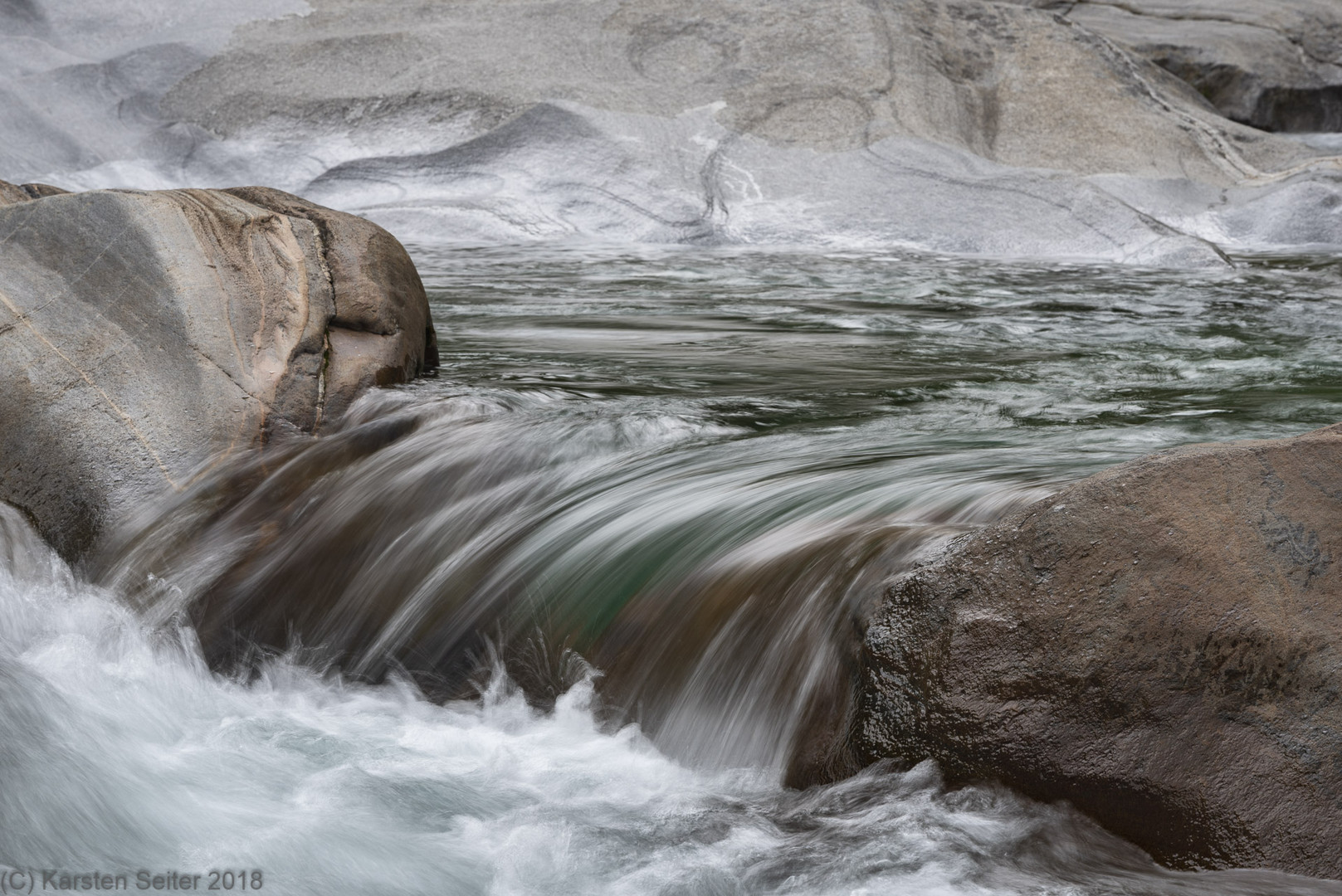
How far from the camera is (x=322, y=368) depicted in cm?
385

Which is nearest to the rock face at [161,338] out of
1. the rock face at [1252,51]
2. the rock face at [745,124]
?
the rock face at [745,124]

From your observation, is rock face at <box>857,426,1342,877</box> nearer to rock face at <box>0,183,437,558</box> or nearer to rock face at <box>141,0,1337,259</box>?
rock face at <box>0,183,437,558</box>

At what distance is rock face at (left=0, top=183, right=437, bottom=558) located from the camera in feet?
11.3

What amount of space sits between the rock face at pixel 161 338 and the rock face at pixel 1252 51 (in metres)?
11.9

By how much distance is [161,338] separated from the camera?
365 centimetres

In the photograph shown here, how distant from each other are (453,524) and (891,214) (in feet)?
21.6

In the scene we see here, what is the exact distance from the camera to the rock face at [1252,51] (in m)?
13.5

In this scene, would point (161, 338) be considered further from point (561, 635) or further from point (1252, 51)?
point (1252, 51)

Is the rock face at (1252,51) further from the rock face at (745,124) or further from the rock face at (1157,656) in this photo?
the rock face at (1157,656)

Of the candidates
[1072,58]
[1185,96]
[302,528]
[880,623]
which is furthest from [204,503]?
[1185,96]

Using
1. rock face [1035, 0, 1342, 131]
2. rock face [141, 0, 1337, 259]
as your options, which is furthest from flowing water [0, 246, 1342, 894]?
rock face [1035, 0, 1342, 131]

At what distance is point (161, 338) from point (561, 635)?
5.82 feet

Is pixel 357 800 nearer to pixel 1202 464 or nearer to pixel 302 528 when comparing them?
pixel 302 528

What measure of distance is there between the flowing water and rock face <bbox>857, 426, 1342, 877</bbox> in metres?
0.07
